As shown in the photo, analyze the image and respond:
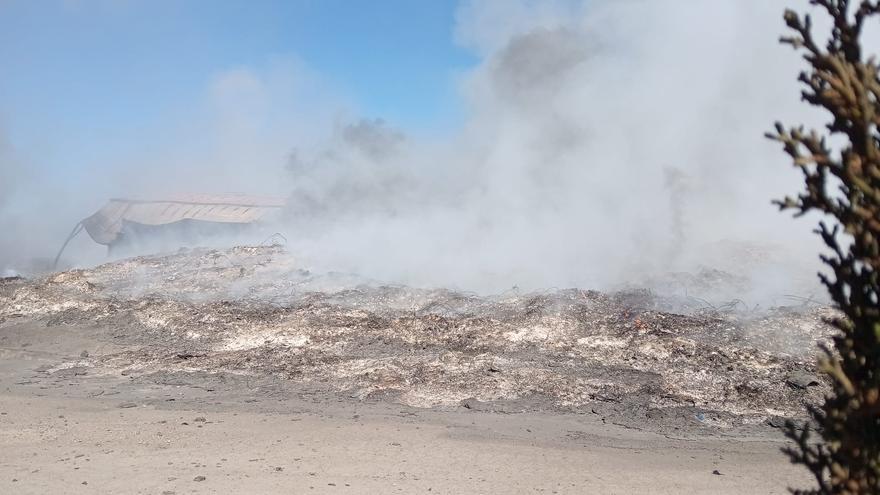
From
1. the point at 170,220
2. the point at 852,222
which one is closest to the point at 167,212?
the point at 170,220

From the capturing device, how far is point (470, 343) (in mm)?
7598

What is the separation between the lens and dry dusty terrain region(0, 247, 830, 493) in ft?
14.9

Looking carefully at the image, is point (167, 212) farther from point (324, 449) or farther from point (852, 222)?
point (852, 222)

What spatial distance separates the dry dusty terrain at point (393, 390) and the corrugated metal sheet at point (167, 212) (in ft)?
23.5

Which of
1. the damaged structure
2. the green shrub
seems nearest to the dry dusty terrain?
the green shrub

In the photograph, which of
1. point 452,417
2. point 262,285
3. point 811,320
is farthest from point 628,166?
point 452,417

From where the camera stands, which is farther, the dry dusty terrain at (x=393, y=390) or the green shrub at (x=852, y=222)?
the dry dusty terrain at (x=393, y=390)

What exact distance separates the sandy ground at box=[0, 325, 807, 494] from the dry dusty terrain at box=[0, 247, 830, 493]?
2 centimetres

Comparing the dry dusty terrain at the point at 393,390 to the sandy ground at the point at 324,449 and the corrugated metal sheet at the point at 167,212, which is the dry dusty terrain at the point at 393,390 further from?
the corrugated metal sheet at the point at 167,212

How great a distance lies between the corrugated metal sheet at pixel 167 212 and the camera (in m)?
17.4

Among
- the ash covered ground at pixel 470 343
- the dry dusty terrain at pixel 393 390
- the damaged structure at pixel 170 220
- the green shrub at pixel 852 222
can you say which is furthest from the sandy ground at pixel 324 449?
the damaged structure at pixel 170 220

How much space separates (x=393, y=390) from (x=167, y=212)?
1341 centimetres

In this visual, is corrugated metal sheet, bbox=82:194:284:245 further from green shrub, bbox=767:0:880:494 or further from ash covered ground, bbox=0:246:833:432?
green shrub, bbox=767:0:880:494

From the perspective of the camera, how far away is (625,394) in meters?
6.19
